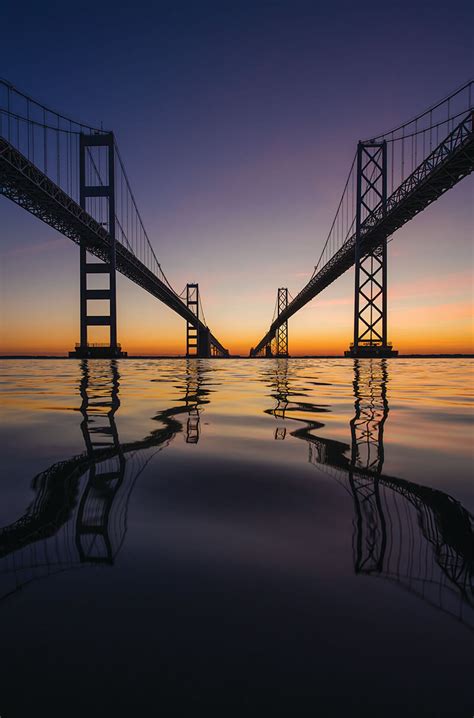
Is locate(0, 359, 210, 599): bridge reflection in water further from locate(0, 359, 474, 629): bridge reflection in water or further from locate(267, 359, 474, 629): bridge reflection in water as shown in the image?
locate(267, 359, 474, 629): bridge reflection in water

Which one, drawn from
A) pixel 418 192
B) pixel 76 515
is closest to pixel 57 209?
pixel 418 192

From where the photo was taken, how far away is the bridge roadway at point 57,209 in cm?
2155

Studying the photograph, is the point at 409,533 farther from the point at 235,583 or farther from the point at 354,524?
the point at 235,583

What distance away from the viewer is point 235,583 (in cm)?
88

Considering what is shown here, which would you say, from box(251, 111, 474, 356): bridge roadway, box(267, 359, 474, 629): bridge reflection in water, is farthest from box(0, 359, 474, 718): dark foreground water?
box(251, 111, 474, 356): bridge roadway

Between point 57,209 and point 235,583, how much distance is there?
29.0 metres

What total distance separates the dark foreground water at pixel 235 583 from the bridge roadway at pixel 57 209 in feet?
77.5

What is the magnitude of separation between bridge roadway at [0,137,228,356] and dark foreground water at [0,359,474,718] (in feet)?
77.5

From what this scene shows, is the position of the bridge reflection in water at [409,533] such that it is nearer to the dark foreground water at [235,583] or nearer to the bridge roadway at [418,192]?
the dark foreground water at [235,583]

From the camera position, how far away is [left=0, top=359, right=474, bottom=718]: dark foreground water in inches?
23.3

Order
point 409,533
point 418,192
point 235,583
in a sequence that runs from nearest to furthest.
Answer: point 235,583 → point 409,533 → point 418,192

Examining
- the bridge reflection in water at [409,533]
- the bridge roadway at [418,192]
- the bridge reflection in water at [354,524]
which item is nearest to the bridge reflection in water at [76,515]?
the bridge reflection in water at [354,524]

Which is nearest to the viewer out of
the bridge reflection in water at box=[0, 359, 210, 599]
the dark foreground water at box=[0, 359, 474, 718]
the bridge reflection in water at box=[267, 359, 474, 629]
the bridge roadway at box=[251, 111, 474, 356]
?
the dark foreground water at box=[0, 359, 474, 718]

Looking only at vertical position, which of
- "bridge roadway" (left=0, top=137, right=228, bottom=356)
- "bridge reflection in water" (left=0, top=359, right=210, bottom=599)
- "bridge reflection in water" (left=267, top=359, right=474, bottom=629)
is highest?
"bridge roadway" (left=0, top=137, right=228, bottom=356)
